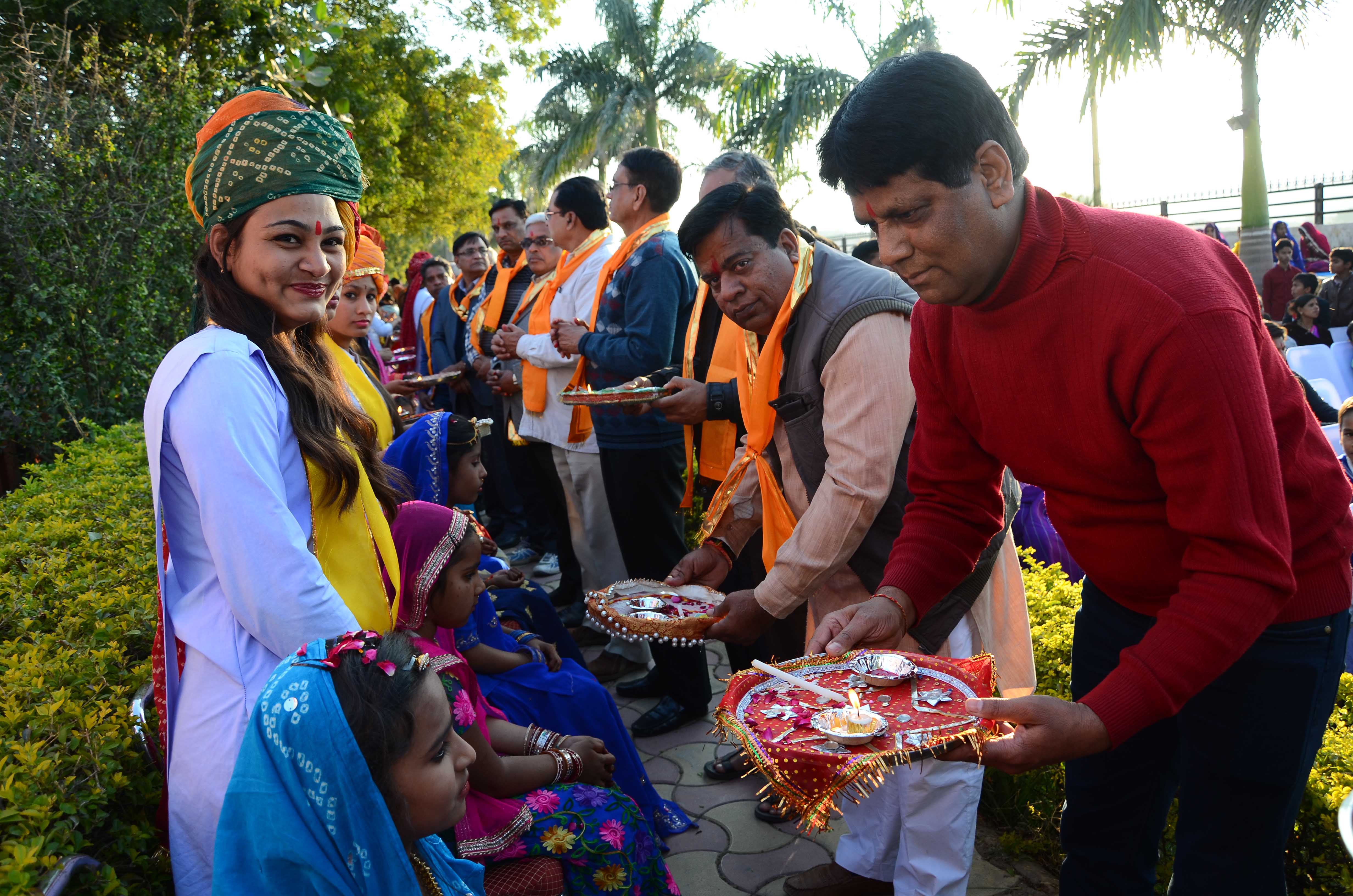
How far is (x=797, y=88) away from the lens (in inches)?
722

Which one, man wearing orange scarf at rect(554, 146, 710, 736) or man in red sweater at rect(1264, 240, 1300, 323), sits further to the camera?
man in red sweater at rect(1264, 240, 1300, 323)

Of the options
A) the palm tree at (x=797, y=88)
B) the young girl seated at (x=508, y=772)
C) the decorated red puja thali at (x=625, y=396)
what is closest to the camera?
the young girl seated at (x=508, y=772)

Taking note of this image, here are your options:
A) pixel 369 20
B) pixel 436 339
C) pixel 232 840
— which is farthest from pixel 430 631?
pixel 369 20

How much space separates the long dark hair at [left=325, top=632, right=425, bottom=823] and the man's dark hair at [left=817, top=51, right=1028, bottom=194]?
1247mm

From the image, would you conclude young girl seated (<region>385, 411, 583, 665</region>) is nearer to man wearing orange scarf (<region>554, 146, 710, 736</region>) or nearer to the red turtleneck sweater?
man wearing orange scarf (<region>554, 146, 710, 736</region>)

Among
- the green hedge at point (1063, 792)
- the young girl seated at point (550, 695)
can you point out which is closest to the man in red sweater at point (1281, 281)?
the green hedge at point (1063, 792)

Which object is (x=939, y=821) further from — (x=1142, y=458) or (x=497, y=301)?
(x=497, y=301)

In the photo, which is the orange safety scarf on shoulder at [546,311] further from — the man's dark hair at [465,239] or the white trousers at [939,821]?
the white trousers at [939,821]

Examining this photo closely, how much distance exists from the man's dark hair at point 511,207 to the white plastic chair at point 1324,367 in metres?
6.36

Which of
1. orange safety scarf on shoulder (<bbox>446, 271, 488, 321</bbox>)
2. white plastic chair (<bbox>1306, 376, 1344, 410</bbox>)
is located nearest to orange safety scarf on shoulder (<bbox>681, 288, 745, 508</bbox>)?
orange safety scarf on shoulder (<bbox>446, 271, 488, 321</bbox>)

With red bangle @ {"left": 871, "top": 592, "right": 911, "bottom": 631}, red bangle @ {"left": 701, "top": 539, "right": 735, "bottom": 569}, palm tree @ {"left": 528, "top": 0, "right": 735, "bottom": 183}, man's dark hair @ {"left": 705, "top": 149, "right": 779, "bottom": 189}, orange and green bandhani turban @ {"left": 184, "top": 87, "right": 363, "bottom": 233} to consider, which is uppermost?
palm tree @ {"left": 528, "top": 0, "right": 735, "bottom": 183}

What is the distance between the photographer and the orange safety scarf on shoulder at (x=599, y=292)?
4676 mm

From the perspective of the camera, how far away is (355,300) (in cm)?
438

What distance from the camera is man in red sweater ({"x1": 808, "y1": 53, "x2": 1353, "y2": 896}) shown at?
1.48 meters
